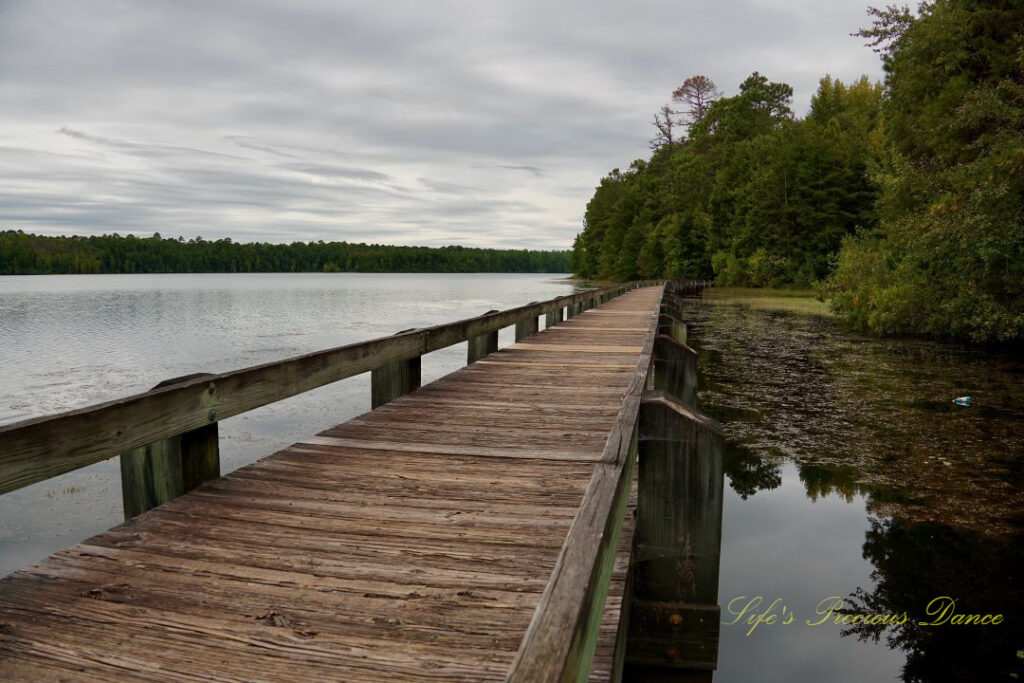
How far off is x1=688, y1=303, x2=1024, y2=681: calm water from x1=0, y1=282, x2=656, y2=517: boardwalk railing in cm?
383

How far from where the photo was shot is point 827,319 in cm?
2869

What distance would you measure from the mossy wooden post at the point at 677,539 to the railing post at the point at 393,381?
2.58 meters

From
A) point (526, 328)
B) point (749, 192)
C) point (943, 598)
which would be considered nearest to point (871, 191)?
point (749, 192)

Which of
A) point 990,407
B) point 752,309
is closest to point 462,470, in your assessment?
point 990,407

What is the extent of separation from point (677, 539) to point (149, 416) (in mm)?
2987

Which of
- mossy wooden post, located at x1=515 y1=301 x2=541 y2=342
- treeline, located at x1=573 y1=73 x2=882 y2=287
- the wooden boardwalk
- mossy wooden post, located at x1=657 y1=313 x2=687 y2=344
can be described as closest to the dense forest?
treeline, located at x1=573 y1=73 x2=882 y2=287

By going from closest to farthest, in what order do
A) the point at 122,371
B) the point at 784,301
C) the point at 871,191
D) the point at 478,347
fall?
the point at 478,347 → the point at 122,371 → the point at 784,301 → the point at 871,191

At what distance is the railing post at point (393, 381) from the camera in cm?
615

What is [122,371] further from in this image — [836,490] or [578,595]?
[578,595]

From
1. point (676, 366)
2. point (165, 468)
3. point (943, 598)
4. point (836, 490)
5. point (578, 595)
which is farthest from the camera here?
point (676, 366)

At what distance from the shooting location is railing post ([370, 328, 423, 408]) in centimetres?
615

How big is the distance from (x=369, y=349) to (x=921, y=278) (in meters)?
17.9

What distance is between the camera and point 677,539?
424 centimetres

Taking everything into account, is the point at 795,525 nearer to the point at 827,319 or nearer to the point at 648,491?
the point at 648,491
